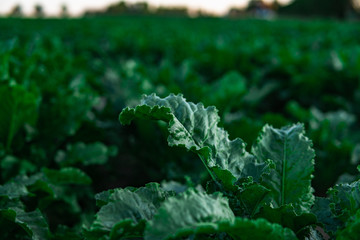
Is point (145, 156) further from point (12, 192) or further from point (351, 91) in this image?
point (351, 91)

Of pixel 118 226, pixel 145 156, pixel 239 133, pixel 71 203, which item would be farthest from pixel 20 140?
pixel 118 226

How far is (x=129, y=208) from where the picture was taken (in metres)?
1.02

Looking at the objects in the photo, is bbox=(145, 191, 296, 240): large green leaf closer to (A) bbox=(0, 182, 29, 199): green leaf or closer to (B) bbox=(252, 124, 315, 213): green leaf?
(B) bbox=(252, 124, 315, 213): green leaf

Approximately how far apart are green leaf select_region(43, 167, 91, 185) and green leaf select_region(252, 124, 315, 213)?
117 cm

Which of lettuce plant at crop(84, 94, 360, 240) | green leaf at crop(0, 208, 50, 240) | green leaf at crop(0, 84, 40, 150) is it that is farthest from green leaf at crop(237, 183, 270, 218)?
green leaf at crop(0, 84, 40, 150)

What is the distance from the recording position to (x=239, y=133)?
2.67 m

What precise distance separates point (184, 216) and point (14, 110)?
1.91 metres

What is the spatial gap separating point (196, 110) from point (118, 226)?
0.43 meters

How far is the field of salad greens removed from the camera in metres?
1.02

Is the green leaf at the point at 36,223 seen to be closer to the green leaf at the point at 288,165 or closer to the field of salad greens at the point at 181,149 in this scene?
the field of salad greens at the point at 181,149

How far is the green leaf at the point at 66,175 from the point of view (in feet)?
7.27

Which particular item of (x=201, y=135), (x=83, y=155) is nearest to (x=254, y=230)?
(x=201, y=135)

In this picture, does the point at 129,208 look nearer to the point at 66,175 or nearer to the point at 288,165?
the point at 288,165

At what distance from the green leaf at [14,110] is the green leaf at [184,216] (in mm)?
1748
